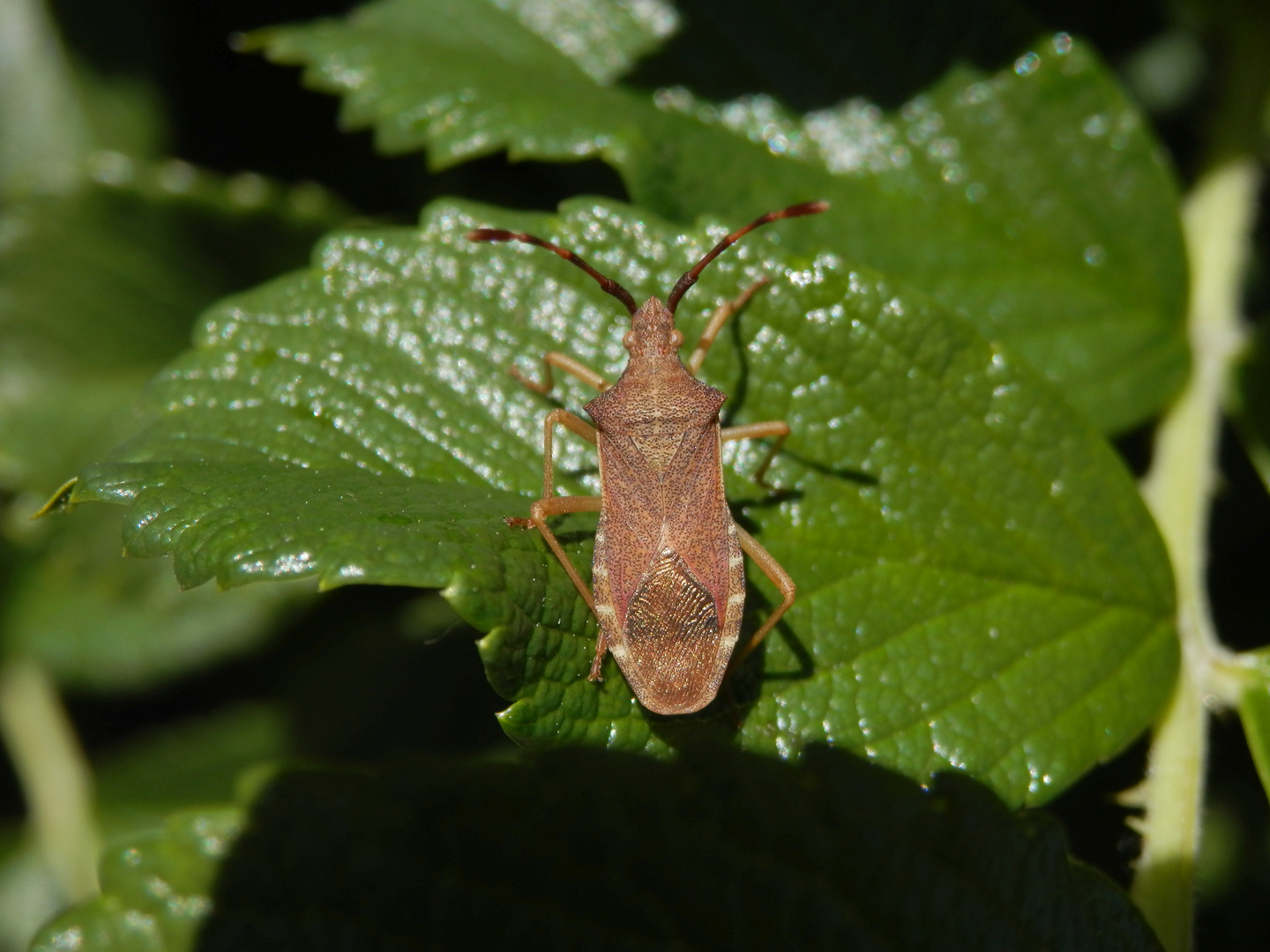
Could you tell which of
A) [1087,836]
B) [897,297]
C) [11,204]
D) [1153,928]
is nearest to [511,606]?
[897,297]

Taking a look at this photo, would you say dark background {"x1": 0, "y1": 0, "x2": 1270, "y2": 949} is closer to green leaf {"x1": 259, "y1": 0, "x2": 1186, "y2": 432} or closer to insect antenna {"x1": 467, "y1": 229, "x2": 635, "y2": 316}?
green leaf {"x1": 259, "y1": 0, "x2": 1186, "y2": 432}

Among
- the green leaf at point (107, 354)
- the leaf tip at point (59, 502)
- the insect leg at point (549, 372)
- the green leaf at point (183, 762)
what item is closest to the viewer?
the leaf tip at point (59, 502)

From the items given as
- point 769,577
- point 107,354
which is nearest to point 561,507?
point 769,577

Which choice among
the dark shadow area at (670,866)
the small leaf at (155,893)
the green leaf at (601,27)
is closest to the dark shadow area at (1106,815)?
the dark shadow area at (670,866)

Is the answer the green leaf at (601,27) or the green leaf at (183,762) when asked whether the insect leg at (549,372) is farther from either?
the green leaf at (183,762)

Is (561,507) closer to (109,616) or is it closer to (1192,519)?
(1192,519)

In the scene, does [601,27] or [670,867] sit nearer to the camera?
[670,867]

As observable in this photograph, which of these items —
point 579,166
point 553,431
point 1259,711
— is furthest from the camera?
point 579,166
